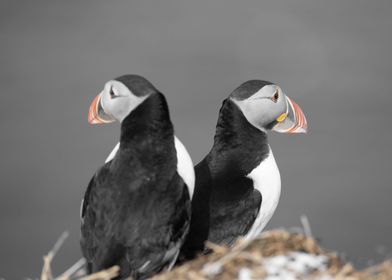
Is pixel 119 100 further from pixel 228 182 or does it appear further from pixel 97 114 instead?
pixel 228 182

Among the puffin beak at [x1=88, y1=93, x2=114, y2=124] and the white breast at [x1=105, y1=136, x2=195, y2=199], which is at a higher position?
the puffin beak at [x1=88, y1=93, x2=114, y2=124]

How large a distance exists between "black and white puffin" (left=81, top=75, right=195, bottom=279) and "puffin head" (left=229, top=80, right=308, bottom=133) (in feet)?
5.53

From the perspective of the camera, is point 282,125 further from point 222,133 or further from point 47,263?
point 47,263

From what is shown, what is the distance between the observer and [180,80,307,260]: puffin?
284 inches

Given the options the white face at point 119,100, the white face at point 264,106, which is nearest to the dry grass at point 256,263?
the white face at point 119,100

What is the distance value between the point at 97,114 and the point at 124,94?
0.72m

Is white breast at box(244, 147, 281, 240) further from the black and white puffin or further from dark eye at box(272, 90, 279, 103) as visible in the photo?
the black and white puffin

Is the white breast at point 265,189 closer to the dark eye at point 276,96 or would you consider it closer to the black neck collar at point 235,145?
the black neck collar at point 235,145

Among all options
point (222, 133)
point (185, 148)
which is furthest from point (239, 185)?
point (185, 148)

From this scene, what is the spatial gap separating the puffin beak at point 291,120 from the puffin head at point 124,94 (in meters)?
2.46

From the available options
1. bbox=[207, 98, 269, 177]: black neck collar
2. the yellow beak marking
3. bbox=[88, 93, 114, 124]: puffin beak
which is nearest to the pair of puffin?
bbox=[88, 93, 114, 124]: puffin beak

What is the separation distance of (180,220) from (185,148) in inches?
29.7

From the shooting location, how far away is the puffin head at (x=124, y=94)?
623 cm

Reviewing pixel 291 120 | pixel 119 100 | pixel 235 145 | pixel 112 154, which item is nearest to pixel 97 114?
pixel 112 154
